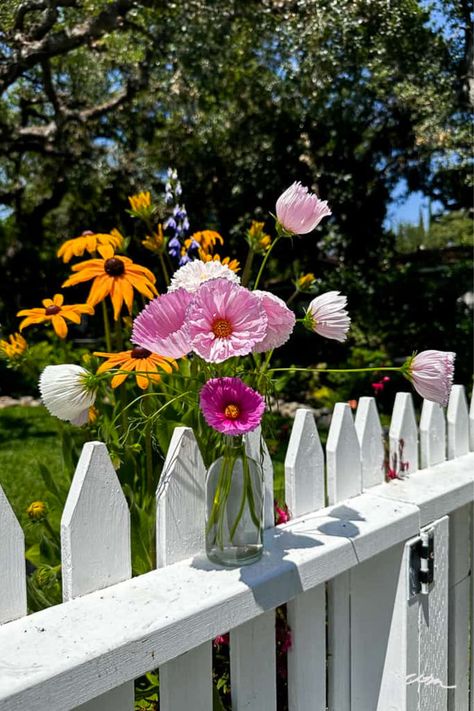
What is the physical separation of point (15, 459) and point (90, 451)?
11.8 feet

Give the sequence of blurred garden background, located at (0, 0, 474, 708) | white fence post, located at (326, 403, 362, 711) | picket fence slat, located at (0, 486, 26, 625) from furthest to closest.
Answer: blurred garden background, located at (0, 0, 474, 708) < white fence post, located at (326, 403, 362, 711) < picket fence slat, located at (0, 486, 26, 625)

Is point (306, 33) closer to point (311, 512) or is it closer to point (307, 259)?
point (307, 259)

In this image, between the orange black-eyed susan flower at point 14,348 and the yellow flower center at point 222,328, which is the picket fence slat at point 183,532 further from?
the orange black-eyed susan flower at point 14,348

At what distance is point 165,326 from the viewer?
33.3 inches

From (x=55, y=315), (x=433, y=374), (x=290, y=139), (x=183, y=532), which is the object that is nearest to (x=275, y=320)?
(x=433, y=374)

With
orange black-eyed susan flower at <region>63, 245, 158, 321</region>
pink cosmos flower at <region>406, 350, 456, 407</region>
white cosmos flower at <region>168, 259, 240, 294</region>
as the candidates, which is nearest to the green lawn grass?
orange black-eyed susan flower at <region>63, 245, 158, 321</region>

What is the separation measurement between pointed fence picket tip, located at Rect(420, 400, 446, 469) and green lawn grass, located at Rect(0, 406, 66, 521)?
1.49 metres

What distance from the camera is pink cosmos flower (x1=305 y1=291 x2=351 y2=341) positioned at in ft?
3.17

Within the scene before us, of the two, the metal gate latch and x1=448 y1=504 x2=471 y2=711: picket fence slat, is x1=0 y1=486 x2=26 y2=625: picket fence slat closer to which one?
the metal gate latch

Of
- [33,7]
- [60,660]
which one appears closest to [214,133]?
[33,7]

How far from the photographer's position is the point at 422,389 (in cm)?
97

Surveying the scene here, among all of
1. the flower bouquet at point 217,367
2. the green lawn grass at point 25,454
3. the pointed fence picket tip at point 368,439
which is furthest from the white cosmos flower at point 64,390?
the green lawn grass at point 25,454

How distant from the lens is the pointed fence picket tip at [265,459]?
1.07 meters

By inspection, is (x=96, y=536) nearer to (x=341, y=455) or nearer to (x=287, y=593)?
(x=287, y=593)
